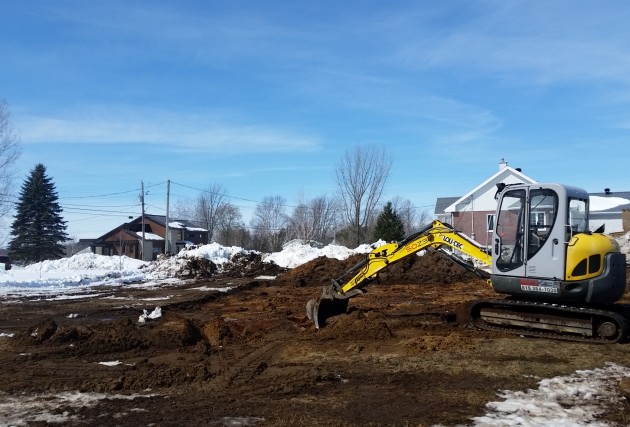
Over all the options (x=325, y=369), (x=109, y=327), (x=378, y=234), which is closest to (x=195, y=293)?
(x=109, y=327)

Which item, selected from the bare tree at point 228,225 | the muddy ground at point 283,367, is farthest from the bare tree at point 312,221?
the muddy ground at point 283,367

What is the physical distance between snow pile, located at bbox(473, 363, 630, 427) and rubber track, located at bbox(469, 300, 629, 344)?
69.9 inches

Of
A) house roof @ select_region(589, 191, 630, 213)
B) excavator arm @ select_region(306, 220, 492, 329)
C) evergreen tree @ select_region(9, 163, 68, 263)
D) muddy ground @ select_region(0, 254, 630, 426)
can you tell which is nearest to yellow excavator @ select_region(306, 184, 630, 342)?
muddy ground @ select_region(0, 254, 630, 426)

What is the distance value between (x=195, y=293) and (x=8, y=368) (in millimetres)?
13397

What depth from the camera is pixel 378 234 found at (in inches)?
1882

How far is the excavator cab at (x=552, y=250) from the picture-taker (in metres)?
9.84

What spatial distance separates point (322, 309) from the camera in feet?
40.2

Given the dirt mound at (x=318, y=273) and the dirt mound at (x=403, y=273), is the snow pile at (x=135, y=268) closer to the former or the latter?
the dirt mound at (x=318, y=273)

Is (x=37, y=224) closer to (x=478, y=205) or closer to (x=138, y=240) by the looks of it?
(x=138, y=240)

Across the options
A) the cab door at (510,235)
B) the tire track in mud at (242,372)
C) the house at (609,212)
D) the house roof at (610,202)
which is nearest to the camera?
the tire track in mud at (242,372)

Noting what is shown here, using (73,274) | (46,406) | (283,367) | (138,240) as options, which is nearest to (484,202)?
(73,274)

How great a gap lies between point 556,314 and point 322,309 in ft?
15.6

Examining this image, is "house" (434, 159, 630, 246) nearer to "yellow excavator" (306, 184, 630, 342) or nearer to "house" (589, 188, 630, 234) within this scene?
"house" (589, 188, 630, 234)

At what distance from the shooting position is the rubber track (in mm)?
9812
